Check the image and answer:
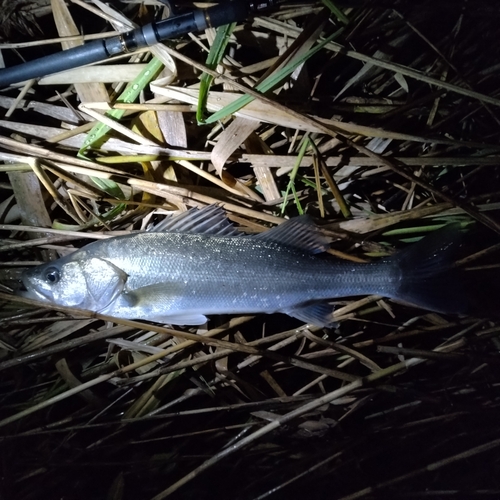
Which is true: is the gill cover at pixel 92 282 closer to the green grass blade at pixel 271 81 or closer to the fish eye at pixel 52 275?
the fish eye at pixel 52 275

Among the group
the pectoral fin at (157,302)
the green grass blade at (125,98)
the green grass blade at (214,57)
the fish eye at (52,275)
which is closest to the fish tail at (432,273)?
the pectoral fin at (157,302)

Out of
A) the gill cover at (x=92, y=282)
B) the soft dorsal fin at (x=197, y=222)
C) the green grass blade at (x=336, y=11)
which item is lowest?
the gill cover at (x=92, y=282)

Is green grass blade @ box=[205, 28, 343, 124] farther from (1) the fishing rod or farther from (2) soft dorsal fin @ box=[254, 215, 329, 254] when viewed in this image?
(2) soft dorsal fin @ box=[254, 215, 329, 254]

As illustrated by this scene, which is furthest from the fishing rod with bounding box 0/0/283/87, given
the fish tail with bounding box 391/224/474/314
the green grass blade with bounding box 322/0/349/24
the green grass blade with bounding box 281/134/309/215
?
the fish tail with bounding box 391/224/474/314

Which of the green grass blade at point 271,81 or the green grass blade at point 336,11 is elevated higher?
the green grass blade at point 336,11

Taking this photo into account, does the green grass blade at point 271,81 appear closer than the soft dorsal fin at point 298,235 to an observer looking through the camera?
Yes
